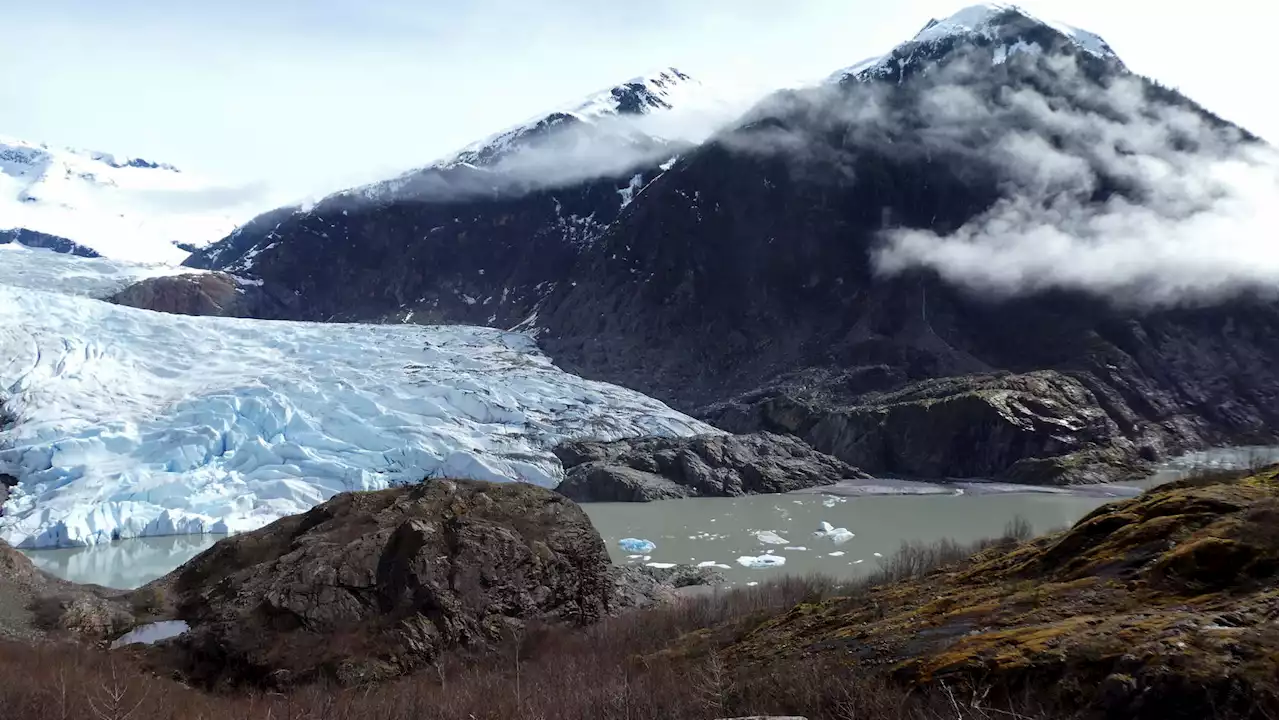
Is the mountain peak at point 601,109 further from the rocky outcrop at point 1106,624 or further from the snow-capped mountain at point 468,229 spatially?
the rocky outcrop at point 1106,624

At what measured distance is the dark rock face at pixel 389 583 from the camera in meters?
11.4

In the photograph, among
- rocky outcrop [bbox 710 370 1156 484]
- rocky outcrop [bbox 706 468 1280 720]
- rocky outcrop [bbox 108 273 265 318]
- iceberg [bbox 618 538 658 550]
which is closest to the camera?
rocky outcrop [bbox 706 468 1280 720]

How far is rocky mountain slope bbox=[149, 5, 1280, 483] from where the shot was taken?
68312 mm

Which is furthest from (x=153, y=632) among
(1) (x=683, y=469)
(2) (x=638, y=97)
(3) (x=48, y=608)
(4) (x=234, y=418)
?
(2) (x=638, y=97)

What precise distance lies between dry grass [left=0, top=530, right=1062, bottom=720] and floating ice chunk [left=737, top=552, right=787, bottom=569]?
1701 cm

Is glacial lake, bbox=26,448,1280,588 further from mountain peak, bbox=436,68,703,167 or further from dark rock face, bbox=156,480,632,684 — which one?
mountain peak, bbox=436,68,703,167

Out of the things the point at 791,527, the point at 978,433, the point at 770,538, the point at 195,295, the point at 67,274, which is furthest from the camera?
the point at 195,295

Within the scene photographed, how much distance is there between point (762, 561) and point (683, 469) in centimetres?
2135

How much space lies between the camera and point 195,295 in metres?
103

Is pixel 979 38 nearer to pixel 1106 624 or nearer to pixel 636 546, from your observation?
pixel 636 546

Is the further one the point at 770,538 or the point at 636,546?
the point at 770,538

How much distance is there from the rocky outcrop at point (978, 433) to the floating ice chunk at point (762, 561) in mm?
34268

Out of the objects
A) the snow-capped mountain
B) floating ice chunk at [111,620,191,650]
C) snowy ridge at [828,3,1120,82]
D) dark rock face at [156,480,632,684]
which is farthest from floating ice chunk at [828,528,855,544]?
snowy ridge at [828,3,1120,82]

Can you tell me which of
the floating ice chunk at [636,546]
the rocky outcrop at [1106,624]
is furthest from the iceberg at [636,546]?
the rocky outcrop at [1106,624]
